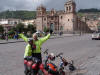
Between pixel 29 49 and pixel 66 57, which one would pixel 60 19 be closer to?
pixel 66 57

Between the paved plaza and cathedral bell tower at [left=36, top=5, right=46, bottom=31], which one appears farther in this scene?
cathedral bell tower at [left=36, top=5, right=46, bottom=31]

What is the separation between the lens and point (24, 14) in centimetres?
18212

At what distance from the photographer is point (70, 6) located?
70.1 metres

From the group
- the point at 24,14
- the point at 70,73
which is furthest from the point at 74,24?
the point at 24,14

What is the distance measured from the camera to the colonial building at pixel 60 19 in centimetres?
6931

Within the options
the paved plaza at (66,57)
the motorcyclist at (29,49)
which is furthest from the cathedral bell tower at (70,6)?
the motorcyclist at (29,49)

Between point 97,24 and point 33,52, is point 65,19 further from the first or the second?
point 33,52

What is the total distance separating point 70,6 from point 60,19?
8128 millimetres

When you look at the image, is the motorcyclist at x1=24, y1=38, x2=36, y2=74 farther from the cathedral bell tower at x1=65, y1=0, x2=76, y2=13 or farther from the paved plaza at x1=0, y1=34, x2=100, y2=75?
the cathedral bell tower at x1=65, y1=0, x2=76, y2=13

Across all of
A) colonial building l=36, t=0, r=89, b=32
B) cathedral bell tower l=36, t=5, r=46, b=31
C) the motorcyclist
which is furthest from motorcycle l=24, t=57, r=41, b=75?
cathedral bell tower l=36, t=5, r=46, b=31

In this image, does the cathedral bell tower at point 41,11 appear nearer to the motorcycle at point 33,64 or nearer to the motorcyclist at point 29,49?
the motorcyclist at point 29,49

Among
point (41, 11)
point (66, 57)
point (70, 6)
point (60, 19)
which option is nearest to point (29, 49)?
point (66, 57)

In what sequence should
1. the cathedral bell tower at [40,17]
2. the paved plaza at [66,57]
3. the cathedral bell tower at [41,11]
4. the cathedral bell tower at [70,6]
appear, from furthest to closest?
the cathedral bell tower at [41,11], the cathedral bell tower at [40,17], the cathedral bell tower at [70,6], the paved plaza at [66,57]

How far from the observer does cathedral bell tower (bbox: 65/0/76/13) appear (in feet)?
227
